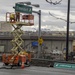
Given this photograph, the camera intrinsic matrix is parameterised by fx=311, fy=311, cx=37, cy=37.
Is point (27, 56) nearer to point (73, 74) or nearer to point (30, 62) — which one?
point (30, 62)

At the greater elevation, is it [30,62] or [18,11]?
[18,11]

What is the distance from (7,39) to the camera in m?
57.8

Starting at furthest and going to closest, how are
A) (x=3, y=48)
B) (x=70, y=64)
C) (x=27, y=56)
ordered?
(x=3, y=48), (x=27, y=56), (x=70, y=64)

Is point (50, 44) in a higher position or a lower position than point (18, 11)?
lower

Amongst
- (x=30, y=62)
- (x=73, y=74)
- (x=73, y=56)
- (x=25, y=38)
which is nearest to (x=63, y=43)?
(x=25, y=38)

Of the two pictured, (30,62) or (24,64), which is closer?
(24,64)

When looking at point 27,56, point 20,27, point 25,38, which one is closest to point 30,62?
point 27,56

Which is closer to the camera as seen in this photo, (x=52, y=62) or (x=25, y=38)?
(x=52, y=62)

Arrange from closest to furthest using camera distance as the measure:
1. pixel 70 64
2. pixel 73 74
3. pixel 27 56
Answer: pixel 73 74 < pixel 70 64 < pixel 27 56

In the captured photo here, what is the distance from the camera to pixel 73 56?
40188 millimetres

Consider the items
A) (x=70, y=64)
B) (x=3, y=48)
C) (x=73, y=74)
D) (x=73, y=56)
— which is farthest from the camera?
(x=3, y=48)

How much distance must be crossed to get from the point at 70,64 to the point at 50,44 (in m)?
30.3

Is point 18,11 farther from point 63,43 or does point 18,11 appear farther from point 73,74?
point 63,43

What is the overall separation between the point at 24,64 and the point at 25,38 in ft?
94.0
